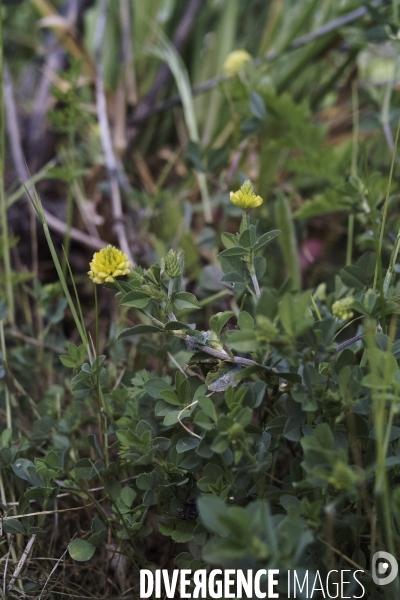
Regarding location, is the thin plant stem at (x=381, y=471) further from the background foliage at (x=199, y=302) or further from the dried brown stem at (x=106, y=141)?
the dried brown stem at (x=106, y=141)

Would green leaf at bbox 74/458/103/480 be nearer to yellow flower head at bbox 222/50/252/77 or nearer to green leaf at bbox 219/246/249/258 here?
green leaf at bbox 219/246/249/258

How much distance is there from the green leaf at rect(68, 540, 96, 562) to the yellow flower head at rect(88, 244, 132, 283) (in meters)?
0.35

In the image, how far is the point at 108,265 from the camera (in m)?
0.63

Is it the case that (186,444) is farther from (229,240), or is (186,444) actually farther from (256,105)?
(256,105)

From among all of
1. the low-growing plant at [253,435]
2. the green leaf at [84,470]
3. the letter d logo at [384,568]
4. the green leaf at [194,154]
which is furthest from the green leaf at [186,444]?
the green leaf at [194,154]

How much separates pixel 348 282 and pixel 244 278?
0.53 feet

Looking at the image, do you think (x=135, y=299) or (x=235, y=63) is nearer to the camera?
(x=135, y=299)

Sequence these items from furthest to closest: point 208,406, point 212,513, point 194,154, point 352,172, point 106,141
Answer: point 106,141 < point 194,154 < point 352,172 < point 208,406 < point 212,513

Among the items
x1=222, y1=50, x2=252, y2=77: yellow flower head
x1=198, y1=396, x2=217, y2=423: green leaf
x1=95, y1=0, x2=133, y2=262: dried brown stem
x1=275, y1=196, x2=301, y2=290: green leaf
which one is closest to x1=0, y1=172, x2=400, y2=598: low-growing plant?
x1=198, y1=396, x2=217, y2=423: green leaf

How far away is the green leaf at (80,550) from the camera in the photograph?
0.66m

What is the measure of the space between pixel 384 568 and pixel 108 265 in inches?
18.2

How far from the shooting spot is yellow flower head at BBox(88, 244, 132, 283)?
632 millimetres

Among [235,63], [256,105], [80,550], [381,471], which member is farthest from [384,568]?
[235,63]

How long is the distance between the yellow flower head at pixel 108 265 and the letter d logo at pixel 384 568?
0.43 meters
